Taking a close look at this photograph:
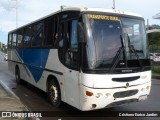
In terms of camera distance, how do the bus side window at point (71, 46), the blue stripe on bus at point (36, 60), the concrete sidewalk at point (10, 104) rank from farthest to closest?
the blue stripe on bus at point (36, 60) → the concrete sidewalk at point (10, 104) → the bus side window at point (71, 46)

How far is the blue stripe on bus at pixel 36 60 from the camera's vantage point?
10152 millimetres

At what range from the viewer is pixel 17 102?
8.82m

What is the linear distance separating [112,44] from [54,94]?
8.93 ft

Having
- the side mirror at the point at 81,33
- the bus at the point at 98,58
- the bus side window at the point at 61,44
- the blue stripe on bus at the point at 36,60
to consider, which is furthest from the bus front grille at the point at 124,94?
the blue stripe on bus at the point at 36,60

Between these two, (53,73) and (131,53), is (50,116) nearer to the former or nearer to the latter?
(53,73)

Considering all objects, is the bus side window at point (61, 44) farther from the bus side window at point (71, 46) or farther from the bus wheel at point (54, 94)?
the bus wheel at point (54, 94)

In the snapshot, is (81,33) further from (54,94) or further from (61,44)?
(54,94)

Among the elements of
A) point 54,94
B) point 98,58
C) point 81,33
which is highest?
point 81,33

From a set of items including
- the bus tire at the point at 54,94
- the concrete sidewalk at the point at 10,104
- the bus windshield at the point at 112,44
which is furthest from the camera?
the bus tire at the point at 54,94

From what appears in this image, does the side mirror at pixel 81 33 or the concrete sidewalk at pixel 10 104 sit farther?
the concrete sidewalk at pixel 10 104

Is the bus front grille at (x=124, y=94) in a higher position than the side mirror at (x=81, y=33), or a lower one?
lower

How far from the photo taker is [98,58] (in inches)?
287

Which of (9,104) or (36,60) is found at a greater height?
(36,60)

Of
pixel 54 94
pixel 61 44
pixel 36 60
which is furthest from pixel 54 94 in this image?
pixel 36 60
